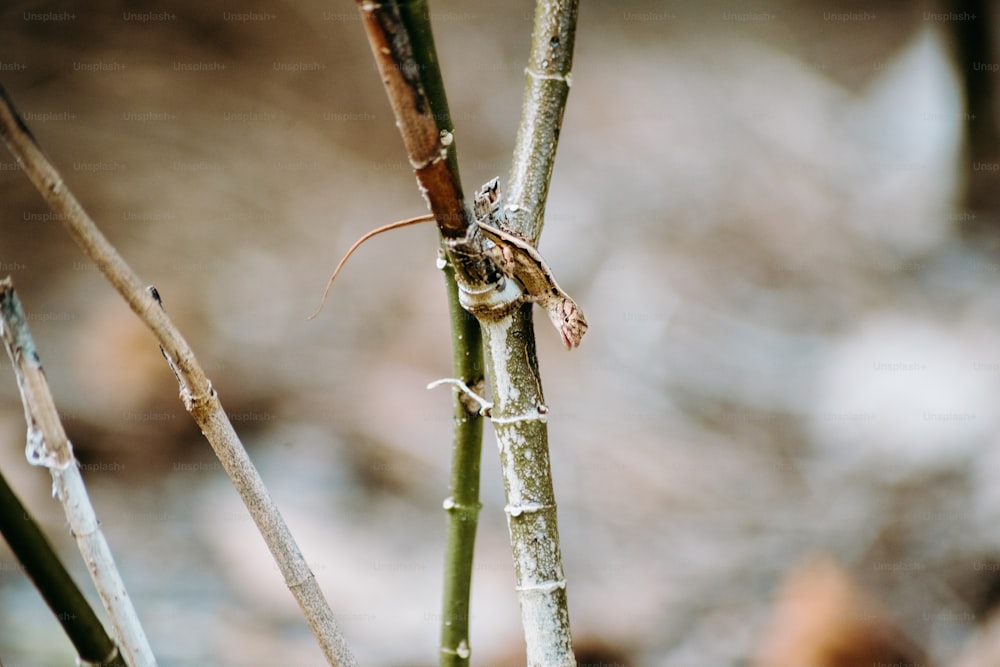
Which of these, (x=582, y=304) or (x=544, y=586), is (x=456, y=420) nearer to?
(x=544, y=586)

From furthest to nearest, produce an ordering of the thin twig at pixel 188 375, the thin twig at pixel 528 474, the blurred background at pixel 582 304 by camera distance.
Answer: the blurred background at pixel 582 304
the thin twig at pixel 528 474
the thin twig at pixel 188 375

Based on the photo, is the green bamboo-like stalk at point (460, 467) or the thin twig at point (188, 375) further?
the green bamboo-like stalk at point (460, 467)

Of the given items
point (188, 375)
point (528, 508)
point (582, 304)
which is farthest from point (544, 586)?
point (582, 304)

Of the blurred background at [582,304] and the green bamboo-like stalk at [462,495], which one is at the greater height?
the blurred background at [582,304]

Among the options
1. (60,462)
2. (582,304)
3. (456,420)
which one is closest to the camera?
(60,462)

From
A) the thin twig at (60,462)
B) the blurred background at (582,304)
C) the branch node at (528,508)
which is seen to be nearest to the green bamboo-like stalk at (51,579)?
the thin twig at (60,462)

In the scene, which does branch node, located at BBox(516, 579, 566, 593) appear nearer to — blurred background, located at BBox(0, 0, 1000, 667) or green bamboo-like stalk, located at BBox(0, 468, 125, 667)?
green bamboo-like stalk, located at BBox(0, 468, 125, 667)

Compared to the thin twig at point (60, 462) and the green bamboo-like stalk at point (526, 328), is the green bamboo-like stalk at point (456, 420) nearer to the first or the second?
the green bamboo-like stalk at point (526, 328)

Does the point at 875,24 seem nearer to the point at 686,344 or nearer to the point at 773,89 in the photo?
the point at 773,89
